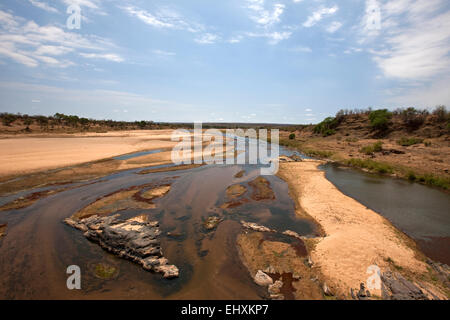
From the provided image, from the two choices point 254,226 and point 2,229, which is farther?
point 254,226

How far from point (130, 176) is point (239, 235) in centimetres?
1359

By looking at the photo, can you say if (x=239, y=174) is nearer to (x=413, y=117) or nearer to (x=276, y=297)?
(x=276, y=297)

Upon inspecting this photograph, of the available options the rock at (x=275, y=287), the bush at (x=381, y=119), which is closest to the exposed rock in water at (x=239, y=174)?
the rock at (x=275, y=287)

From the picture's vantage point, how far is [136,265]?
7.28 m

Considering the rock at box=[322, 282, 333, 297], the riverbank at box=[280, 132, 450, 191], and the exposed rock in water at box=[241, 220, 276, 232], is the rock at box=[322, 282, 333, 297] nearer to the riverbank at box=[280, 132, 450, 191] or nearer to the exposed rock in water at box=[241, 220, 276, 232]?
the exposed rock in water at box=[241, 220, 276, 232]

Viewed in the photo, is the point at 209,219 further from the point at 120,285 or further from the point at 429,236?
the point at 429,236

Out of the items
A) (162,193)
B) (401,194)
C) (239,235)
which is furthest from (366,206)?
(162,193)

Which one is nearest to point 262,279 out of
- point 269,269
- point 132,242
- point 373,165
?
point 269,269

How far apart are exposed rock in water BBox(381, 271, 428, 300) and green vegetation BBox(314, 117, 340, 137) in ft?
174

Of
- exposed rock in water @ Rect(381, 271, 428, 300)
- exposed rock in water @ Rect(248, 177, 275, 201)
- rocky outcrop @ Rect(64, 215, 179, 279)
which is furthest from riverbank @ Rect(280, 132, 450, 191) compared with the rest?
rocky outcrop @ Rect(64, 215, 179, 279)

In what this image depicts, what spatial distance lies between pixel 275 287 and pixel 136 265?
5.14 m

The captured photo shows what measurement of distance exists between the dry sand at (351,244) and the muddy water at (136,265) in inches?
54.5

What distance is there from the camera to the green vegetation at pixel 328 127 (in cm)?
5334

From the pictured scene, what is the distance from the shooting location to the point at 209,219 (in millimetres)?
11055
